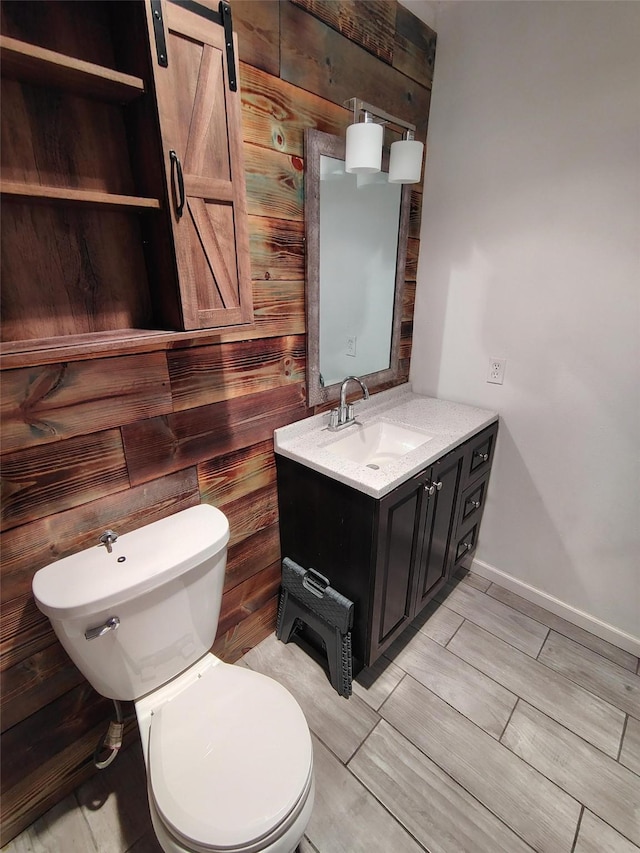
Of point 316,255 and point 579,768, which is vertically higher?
point 316,255

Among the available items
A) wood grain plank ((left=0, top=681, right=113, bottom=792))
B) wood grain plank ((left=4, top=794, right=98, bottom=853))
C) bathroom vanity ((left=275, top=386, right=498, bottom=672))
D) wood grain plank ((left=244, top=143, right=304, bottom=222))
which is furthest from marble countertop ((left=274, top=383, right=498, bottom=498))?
wood grain plank ((left=4, top=794, right=98, bottom=853))

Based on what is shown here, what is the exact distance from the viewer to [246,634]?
1.60 metres

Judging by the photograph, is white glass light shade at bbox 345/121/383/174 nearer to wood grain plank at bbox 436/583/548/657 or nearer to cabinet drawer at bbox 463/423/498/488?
cabinet drawer at bbox 463/423/498/488

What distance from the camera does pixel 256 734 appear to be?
95 cm

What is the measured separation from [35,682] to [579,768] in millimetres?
1664

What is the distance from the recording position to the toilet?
819 millimetres

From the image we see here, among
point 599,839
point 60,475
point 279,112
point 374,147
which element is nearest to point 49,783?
point 60,475

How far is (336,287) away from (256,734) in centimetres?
145

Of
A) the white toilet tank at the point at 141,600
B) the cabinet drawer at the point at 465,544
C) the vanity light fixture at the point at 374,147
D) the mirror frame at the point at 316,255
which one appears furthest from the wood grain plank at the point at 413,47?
the cabinet drawer at the point at 465,544

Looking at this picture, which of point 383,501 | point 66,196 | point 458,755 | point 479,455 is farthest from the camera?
point 479,455

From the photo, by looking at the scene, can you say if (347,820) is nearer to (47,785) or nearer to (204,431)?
(47,785)

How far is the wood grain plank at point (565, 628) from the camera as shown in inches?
64.7

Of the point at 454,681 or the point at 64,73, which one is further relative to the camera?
the point at 454,681

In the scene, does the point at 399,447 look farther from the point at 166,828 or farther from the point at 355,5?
the point at 355,5
